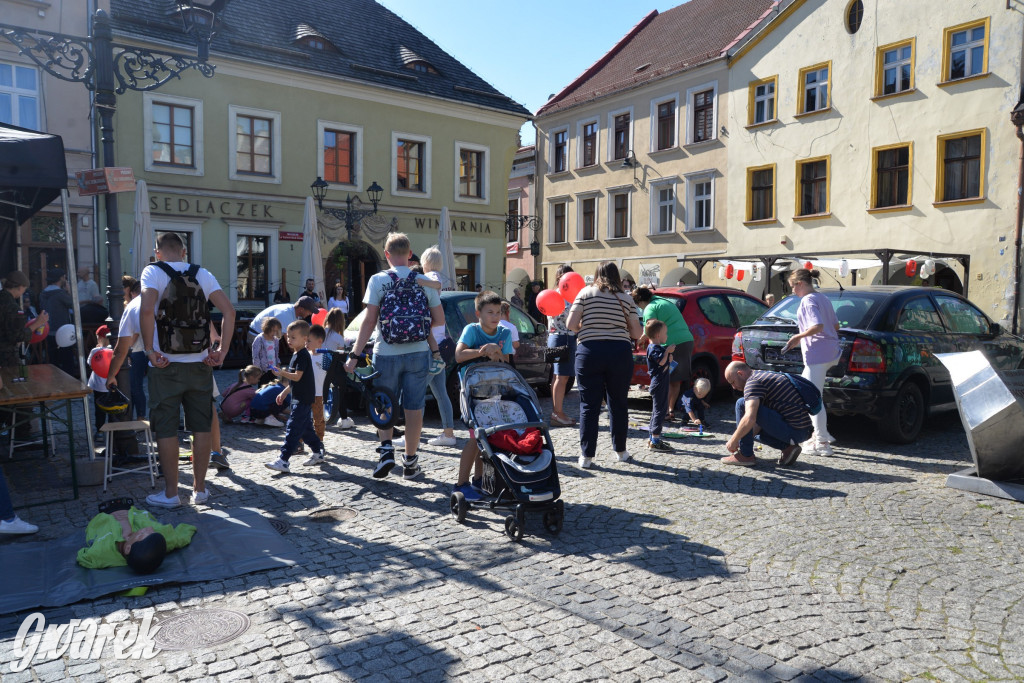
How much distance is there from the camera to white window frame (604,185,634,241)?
3250cm

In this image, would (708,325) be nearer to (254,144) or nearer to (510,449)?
(510,449)

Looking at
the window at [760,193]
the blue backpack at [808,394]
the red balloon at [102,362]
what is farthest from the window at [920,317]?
the window at [760,193]

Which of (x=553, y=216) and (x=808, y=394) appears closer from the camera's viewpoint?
(x=808, y=394)

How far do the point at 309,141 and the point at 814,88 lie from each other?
16.2m

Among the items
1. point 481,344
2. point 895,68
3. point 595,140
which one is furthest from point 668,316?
point 595,140

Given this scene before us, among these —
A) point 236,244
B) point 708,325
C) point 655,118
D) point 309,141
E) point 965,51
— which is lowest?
point 708,325

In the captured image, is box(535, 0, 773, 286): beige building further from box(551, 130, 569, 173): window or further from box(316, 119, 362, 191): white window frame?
box(316, 119, 362, 191): white window frame

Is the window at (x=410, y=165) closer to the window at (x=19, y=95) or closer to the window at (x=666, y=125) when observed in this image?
the window at (x=666, y=125)

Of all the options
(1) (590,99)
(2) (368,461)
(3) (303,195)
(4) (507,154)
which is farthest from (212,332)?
(1) (590,99)

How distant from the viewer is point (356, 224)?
24.9 meters

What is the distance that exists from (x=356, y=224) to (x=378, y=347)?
18.7 m

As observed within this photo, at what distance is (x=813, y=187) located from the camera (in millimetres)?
26297

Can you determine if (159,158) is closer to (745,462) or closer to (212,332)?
(212,332)

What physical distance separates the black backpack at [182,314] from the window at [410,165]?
20.8m
